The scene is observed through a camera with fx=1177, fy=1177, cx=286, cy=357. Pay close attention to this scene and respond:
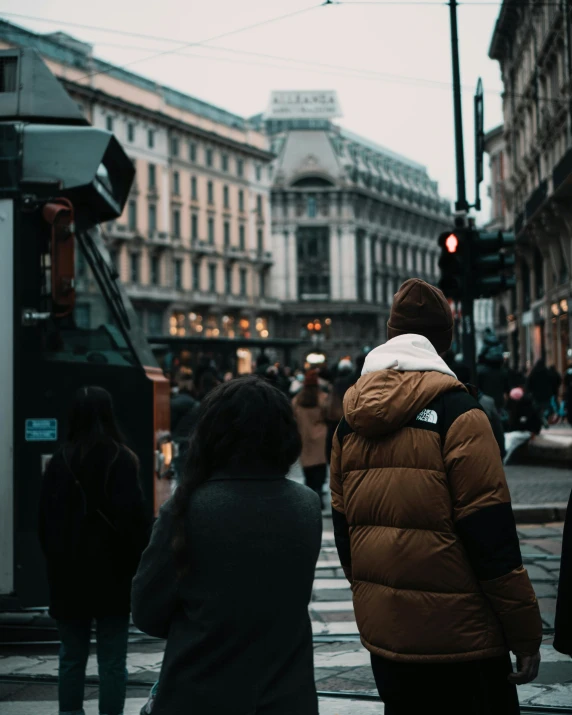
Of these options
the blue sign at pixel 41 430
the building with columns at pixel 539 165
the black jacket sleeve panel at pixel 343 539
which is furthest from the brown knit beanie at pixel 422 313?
the building with columns at pixel 539 165

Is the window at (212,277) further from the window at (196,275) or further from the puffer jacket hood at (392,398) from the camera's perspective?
the puffer jacket hood at (392,398)

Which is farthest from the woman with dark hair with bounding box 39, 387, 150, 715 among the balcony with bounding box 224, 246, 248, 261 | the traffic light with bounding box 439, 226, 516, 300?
the balcony with bounding box 224, 246, 248, 261

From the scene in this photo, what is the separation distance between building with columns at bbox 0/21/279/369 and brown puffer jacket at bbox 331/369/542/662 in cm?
6165

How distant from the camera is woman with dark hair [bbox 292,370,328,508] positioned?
13.2 meters

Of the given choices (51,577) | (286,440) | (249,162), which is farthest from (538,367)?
(249,162)

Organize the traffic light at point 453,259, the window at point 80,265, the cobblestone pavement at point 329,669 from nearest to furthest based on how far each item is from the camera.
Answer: the cobblestone pavement at point 329,669
the window at point 80,265
the traffic light at point 453,259

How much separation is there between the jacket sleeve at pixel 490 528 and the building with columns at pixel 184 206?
203 ft

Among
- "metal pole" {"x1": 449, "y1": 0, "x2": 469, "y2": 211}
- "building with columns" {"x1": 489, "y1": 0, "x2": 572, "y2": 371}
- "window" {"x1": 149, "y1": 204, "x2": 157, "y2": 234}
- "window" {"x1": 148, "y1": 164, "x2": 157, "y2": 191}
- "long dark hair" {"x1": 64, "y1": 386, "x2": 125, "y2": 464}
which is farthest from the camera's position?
"window" {"x1": 149, "y1": 204, "x2": 157, "y2": 234}

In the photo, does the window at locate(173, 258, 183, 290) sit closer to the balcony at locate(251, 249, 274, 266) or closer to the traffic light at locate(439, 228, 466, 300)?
the balcony at locate(251, 249, 274, 266)

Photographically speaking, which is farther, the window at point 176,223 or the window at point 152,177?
the window at point 176,223

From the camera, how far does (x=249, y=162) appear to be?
88.4m

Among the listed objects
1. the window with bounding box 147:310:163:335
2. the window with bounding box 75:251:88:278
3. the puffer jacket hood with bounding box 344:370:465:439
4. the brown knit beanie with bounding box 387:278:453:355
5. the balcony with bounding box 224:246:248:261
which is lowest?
the puffer jacket hood with bounding box 344:370:465:439

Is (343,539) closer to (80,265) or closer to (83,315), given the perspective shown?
(83,315)

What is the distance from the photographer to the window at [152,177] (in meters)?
75.7
